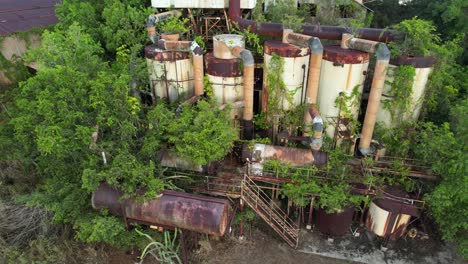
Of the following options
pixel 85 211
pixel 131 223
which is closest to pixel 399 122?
pixel 131 223

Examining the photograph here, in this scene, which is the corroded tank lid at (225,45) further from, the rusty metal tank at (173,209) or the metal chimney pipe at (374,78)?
the rusty metal tank at (173,209)

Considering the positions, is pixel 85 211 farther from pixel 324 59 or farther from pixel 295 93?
pixel 324 59

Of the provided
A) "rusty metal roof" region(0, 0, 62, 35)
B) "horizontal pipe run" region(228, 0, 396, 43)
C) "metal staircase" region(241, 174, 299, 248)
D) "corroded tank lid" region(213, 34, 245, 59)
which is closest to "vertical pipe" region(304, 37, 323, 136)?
"horizontal pipe run" region(228, 0, 396, 43)

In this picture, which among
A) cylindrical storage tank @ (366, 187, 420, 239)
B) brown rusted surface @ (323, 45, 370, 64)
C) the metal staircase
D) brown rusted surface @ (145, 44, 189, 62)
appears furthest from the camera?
brown rusted surface @ (145, 44, 189, 62)

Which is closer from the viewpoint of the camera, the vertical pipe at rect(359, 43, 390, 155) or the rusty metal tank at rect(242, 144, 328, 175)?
the vertical pipe at rect(359, 43, 390, 155)

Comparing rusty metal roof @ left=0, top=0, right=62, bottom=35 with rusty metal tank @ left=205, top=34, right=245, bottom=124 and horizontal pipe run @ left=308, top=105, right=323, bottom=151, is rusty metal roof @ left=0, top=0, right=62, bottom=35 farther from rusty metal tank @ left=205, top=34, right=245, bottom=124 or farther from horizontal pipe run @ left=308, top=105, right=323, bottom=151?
horizontal pipe run @ left=308, top=105, right=323, bottom=151

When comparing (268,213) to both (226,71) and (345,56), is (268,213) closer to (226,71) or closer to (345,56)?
(226,71)
